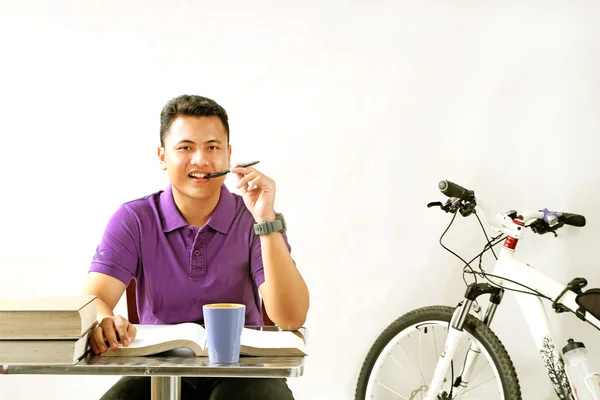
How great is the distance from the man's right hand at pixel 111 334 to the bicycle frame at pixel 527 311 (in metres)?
1.19

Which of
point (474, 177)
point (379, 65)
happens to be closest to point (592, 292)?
point (474, 177)

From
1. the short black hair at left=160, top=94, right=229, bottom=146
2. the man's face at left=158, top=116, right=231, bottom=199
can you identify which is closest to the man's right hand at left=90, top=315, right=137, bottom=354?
the man's face at left=158, top=116, right=231, bottom=199

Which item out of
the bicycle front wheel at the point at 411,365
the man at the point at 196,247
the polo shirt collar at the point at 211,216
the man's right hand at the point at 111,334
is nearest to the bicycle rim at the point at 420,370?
the bicycle front wheel at the point at 411,365

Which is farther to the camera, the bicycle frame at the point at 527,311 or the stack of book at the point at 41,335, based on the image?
the bicycle frame at the point at 527,311

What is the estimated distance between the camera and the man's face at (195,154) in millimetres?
1648

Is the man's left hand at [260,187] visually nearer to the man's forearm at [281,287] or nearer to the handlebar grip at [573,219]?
the man's forearm at [281,287]

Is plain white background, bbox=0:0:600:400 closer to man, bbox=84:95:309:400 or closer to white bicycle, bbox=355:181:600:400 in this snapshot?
white bicycle, bbox=355:181:600:400

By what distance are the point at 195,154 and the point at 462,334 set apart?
1.02 metres

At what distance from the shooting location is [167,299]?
157cm

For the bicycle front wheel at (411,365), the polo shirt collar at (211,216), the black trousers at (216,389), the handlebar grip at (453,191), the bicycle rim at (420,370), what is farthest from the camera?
the bicycle rim at (420,370)

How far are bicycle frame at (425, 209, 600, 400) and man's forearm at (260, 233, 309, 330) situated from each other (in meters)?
0.76

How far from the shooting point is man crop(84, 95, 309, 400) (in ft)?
4.99

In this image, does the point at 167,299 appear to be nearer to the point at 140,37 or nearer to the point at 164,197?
the point at 164,197

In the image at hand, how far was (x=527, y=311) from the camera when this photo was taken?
214 cm
